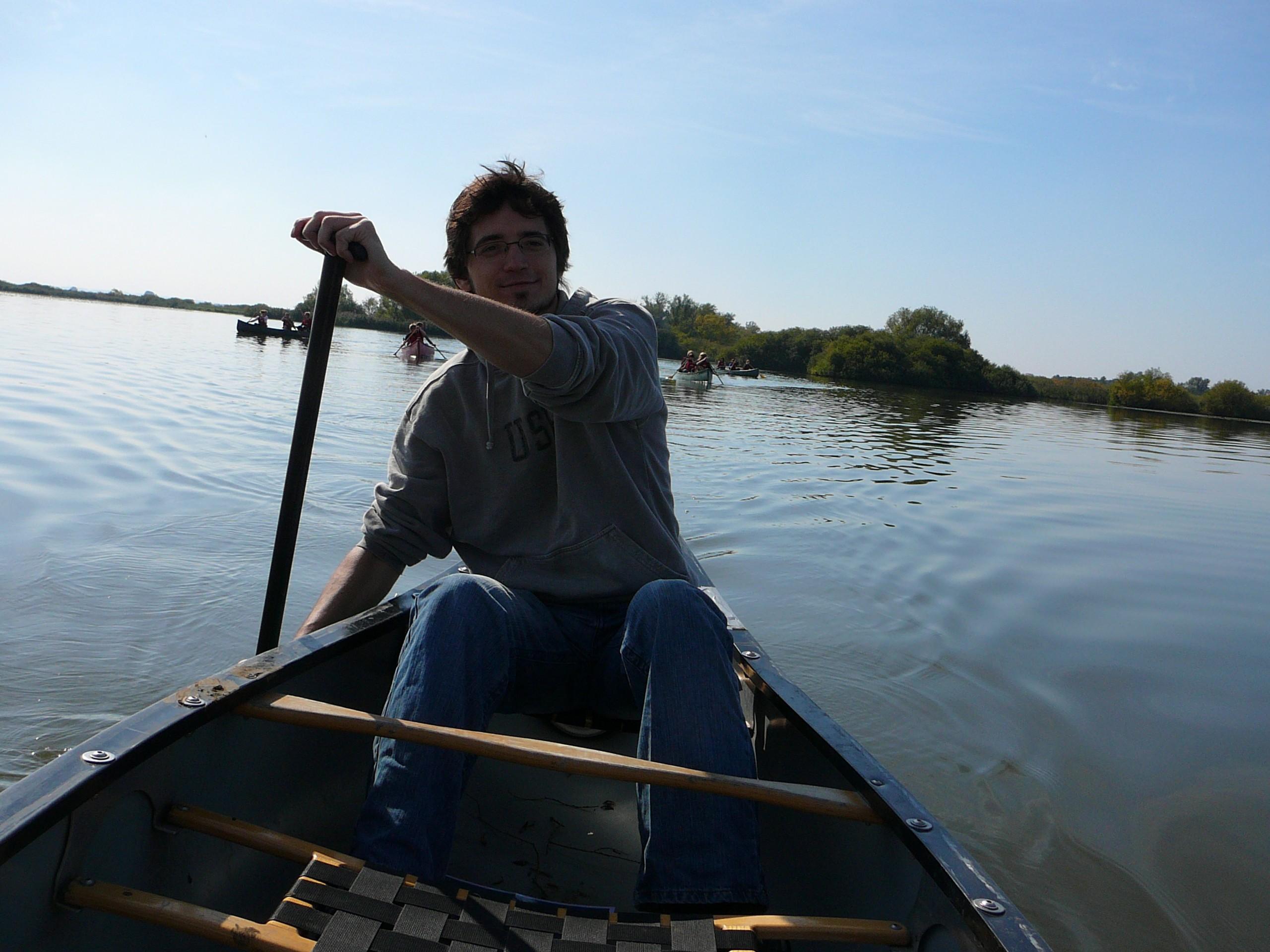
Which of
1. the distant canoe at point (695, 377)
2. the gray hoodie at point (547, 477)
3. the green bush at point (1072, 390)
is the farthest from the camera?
the green bush at point (1072, 390)

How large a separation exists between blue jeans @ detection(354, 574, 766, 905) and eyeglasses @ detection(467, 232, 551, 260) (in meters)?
0.87

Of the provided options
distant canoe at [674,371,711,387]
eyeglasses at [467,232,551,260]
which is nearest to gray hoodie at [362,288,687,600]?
eyeglasses at [467,232,551,260]

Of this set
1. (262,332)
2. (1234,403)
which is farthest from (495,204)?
(1234,403)

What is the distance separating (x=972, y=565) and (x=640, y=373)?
478cm

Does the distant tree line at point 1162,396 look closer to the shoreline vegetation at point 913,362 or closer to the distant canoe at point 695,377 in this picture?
the shoreline vegetation at point 913,362

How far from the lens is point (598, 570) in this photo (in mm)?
2074

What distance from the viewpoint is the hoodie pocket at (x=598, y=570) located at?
6.77ft

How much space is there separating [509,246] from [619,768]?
1.39m

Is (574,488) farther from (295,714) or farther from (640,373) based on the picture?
(295,714)

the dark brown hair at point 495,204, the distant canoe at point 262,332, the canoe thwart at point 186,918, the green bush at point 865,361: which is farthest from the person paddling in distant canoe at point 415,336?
the green bush at point 865,361

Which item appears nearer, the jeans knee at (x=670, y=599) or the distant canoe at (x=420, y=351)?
the jeans knee at (x=670, y=599)

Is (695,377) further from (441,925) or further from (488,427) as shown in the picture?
(441,925)

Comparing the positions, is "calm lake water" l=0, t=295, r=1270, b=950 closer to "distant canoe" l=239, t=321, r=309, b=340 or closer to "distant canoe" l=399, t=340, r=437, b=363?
"distant canoe" l=399, t=340, r=437, b=363

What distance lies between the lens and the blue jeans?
58.7 inches
